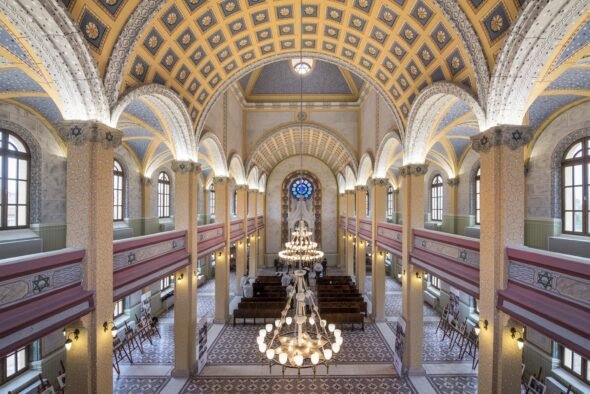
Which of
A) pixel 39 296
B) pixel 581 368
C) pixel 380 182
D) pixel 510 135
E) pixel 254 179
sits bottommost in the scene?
pixel 581 368

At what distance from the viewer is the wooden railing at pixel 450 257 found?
7.12 metres

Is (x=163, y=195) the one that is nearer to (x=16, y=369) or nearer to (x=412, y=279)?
(x=16, y=369)

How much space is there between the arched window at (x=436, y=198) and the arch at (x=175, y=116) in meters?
13.0

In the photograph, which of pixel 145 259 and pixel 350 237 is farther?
pixel 350 237

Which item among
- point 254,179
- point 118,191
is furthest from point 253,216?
point 118,191

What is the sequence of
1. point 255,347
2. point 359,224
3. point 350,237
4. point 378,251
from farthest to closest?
point 350,237, point 359,224, point 378,251, point 255,347

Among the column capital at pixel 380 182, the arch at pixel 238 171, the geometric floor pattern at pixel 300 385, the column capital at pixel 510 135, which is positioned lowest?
the geometric floor pattern at pixel 300 385

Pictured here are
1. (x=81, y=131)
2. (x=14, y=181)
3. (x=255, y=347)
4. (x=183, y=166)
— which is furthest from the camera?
(x=255, y=347)

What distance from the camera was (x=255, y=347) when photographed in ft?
40.7

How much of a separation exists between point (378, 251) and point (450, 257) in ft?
20.8

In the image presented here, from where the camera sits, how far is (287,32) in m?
9.84

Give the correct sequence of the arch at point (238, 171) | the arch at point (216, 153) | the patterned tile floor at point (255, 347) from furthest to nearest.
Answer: the arch at point (238, 171) → the arch at point (216, 153) → the patterned tile floor at point (255, 347)

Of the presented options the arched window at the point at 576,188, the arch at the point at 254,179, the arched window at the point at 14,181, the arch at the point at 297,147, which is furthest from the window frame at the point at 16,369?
the arch at the point at 254,179

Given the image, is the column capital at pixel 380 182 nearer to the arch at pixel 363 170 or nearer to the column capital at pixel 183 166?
the arch at pixel 363 170
